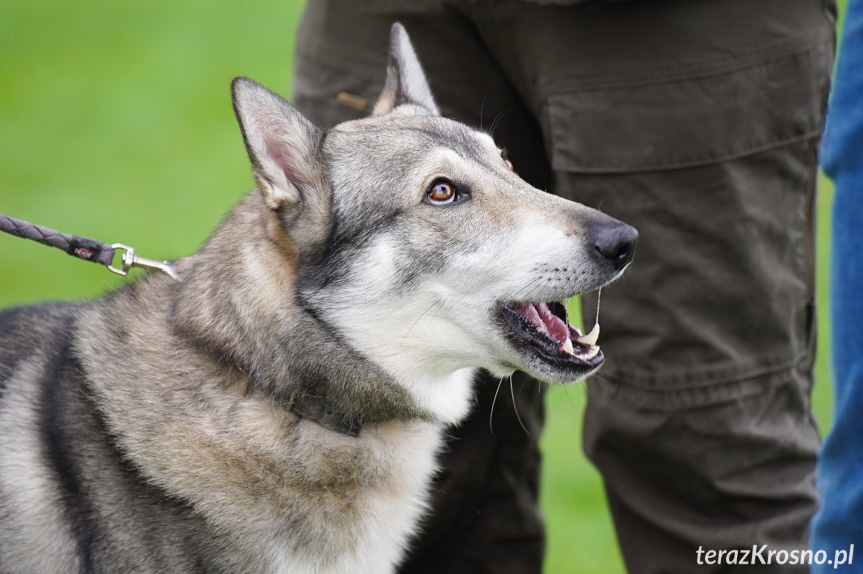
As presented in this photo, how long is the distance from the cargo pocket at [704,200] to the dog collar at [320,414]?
3.54ft

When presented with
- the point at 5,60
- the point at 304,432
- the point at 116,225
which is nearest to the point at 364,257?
the point at 304,432

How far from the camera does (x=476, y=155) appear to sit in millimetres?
3168

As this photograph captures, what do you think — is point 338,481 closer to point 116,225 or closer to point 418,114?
point 418,114

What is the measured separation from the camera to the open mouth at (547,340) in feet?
9.45

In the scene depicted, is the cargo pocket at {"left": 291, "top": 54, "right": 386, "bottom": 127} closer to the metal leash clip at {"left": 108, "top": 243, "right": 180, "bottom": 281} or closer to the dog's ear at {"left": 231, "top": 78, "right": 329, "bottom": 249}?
the dog's ear at {"left": 231, "top": 78, "right": 329, "bottom": 249}

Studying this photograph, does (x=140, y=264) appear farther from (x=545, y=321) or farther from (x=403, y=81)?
(x=545, y=321)

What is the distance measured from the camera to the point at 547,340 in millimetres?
2941

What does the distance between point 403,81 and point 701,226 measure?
4.10ft

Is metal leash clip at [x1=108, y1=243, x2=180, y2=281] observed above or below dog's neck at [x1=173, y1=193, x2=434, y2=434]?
above

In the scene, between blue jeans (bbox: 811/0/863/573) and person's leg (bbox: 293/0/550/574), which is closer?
blue jeans (bbox: 811/0/863/573)

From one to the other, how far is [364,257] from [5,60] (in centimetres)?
1050

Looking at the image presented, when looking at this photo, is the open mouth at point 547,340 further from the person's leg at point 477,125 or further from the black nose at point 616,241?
the person's leg at point 477,125

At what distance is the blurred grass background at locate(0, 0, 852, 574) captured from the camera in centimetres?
Result: 661

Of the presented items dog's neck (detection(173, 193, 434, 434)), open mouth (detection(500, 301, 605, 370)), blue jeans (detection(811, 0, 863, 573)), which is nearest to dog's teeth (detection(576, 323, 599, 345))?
open mouth (detection(500, 301, 605, 370))
